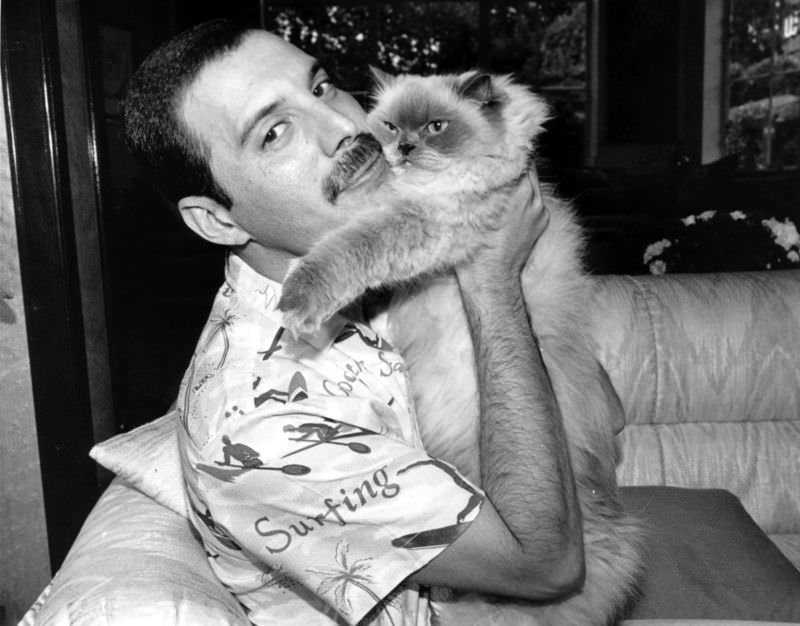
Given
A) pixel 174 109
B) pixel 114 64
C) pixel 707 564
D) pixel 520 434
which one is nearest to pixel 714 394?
pixel 707 564

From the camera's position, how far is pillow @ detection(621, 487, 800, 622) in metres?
1.91

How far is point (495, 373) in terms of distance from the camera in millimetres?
1389

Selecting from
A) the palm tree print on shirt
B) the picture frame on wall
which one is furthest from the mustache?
the picture frame on wall

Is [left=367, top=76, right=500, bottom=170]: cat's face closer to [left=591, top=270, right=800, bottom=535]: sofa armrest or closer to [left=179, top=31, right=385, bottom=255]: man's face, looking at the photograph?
[left=179, top=31, right=385, bottom=255]: man's face

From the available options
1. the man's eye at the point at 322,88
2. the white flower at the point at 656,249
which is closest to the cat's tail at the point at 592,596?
the man's eye at the point at 322,88

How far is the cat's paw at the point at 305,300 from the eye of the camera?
1.39 metres

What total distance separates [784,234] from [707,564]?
6.64 ft

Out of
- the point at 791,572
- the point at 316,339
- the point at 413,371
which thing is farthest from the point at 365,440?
the point at 791,572

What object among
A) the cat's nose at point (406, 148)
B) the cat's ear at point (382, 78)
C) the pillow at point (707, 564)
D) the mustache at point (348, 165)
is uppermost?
the cat's ear at point (382, 78)

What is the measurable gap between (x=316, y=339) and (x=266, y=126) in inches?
16.5

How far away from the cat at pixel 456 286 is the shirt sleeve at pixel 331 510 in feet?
0.94

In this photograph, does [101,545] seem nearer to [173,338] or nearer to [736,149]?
[173,338]

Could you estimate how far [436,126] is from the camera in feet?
6.23

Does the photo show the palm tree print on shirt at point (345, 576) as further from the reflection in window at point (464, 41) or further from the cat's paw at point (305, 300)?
the reflection in window at point (464, 41)
